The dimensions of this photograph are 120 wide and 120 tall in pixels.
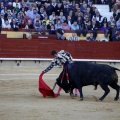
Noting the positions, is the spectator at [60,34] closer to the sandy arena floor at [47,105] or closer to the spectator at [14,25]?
the spectator at [14,25]

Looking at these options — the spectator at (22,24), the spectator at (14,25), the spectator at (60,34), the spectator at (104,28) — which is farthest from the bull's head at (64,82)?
the spectator at (104,28)

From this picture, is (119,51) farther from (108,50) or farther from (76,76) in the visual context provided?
(76,76)

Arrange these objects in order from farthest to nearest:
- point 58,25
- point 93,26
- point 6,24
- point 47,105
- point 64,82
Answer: point 93,26 < point 58,25 < point 6,24 < point 64,82 < point 47,105

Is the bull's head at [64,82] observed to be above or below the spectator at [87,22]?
below

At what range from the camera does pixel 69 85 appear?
12.8 meters

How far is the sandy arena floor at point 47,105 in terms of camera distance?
10047mm

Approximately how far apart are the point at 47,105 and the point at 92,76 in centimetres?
130

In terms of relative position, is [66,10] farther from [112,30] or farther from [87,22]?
[112,30]

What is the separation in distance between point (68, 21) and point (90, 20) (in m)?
0.76

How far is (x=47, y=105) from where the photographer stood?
11.4m

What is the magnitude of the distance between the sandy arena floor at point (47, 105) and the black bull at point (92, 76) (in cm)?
29

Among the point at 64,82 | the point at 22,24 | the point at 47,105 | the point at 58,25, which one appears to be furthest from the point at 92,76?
the point at 22,24

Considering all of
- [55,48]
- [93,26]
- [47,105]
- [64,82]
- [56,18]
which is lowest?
[55,48]

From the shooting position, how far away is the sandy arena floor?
1005 cm
